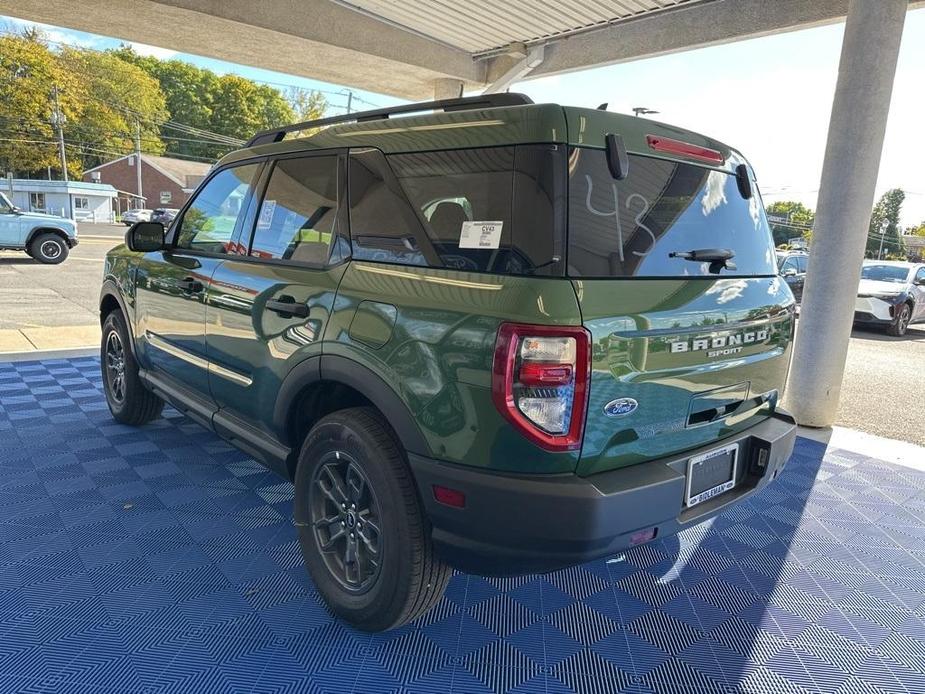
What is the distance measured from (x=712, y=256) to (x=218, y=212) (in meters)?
2.46

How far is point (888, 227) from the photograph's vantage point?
3221 inches

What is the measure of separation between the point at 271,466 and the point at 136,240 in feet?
5.82

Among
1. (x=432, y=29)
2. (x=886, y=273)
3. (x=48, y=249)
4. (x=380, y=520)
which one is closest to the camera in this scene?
(x=380, y=520)

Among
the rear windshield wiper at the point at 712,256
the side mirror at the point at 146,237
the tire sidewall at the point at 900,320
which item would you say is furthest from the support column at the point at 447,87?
the tire sidewall at the point at 900,320

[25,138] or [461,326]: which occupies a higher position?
[25,138]

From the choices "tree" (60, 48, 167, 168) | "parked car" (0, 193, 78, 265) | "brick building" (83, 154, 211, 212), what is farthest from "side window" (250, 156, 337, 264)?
"brick building" (83, 154, 211, 212)

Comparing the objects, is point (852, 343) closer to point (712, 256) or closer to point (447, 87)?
point (447, 87)

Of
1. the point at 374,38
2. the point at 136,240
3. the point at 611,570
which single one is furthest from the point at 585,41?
the point at 611,570

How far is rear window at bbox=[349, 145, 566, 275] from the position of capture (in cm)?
186

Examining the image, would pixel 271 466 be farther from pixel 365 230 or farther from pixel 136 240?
pixel 136 240

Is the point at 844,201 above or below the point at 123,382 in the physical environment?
above

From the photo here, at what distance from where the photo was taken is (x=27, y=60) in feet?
137

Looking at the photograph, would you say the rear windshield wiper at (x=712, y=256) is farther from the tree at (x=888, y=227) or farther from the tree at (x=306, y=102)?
the tree at (x=888, y=227)

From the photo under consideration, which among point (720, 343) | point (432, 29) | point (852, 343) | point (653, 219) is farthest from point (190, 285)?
point (852, 343)
